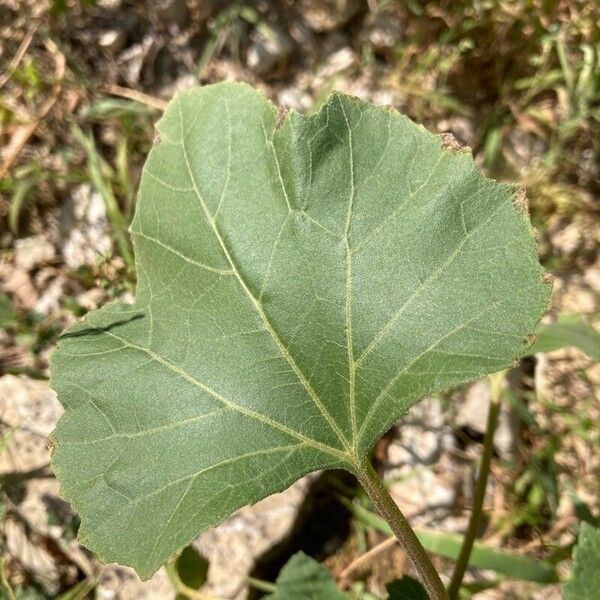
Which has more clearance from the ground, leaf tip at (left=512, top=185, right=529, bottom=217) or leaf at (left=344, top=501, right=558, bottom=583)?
leaf tip at (left=512, top=185, right=529, bottom=217)

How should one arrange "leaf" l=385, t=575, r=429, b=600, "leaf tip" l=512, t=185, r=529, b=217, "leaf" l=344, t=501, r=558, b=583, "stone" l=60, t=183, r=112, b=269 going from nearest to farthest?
"leaf tip" l=512, t=185, r=529, b=217
"leaf" l=385, t=575, r=429, b=600
"leaf" l=344, t=501, r=558, b=583
"stone" l=60, t=183, r=112, b=269

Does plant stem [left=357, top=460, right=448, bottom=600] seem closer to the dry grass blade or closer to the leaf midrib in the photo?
the leaf midrib

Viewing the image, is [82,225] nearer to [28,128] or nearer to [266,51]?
[28,128]

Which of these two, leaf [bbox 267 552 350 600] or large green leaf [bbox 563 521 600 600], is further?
leaf [bbox 267 552 350 600]

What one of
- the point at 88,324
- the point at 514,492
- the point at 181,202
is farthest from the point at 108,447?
the point at 514,492

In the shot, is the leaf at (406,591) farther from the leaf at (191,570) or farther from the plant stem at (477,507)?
the leaf at (191,570)

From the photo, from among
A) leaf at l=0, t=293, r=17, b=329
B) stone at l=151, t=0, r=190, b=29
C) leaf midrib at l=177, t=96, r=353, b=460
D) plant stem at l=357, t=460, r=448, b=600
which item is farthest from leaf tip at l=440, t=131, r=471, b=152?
stone at l=151, t=0, r=190, b=29
